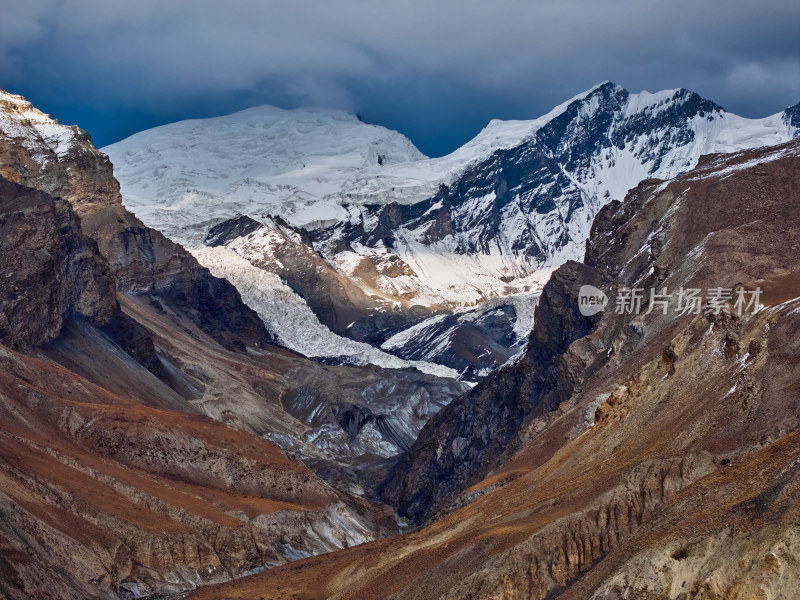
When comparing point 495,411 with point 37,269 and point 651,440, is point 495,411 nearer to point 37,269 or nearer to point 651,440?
point 37,269

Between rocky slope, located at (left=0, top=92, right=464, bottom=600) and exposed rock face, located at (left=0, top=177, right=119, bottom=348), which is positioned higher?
exposed rock face, located at (left=0, top=177, right=119, bottom=348)

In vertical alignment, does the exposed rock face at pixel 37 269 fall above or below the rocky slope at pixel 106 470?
→ above

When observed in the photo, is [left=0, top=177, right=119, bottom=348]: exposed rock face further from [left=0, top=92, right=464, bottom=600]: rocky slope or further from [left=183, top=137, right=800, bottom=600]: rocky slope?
[left=183, top=137, right=800, bottom=600]: rocky slope

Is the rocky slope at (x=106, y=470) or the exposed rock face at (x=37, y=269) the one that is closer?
the rocky slope at (x=106, y=470)

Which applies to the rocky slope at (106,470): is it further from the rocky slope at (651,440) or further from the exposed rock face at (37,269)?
the rocky slope at (651,440)

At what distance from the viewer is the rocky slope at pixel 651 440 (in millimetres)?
36531

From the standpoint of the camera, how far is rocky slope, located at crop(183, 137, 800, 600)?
3653 cm

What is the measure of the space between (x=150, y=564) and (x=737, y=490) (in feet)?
173

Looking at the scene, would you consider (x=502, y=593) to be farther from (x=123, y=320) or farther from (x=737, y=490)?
(x=123, y=320)

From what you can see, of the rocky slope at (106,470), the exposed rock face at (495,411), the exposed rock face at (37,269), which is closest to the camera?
the rocky slope at (106,470)

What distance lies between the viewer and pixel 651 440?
195 feet

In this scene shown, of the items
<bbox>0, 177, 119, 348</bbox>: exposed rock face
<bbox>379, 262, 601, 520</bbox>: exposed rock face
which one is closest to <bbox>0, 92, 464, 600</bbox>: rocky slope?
<bbox>0, 177, 119, 348</bbox>: exposed rock face

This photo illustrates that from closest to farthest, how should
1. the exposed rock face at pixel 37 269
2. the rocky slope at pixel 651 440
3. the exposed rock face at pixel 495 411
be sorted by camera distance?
1. the rocky slope at pixel 651 440
2. the exposed rock face at pixel 495 411
3. the exposed rock face at pixel 37 269

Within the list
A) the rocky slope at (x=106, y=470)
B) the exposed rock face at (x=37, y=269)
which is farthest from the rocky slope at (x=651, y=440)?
the exposed rock face at (x=37, y=269)
